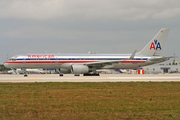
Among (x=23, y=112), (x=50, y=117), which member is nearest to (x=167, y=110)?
(x=50, y=117)

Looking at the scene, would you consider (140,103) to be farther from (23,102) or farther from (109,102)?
(23,102)

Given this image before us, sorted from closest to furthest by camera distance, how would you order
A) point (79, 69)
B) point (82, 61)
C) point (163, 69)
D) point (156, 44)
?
point (79, 69)
point (82, 61)
point (156, 44)
point (163, 69)

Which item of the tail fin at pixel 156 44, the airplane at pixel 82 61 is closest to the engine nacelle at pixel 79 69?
the airplane at pixel 82 61

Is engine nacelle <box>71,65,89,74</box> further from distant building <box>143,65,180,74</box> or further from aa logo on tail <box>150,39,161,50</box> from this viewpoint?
distant building <box>143,65,180,74</box>

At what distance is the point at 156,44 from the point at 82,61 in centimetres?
1756

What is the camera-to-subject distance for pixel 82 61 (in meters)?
49.5

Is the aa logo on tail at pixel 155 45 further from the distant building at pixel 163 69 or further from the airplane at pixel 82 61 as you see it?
the distant building at pixel 163 69

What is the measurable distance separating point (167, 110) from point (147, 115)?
1464 mm

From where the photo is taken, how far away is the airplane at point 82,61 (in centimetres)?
4775

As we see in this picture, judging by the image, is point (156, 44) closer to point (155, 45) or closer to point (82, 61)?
point (155, 45)

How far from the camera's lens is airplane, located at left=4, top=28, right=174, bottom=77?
157 feet

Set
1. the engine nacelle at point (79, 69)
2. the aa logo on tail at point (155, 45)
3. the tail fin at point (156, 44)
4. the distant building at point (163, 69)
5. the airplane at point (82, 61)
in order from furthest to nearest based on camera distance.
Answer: the distant building at point (163, 69)
the aa logo on tail at point (155, 45)
the tail fin at point (156, 44)
the airplane at point (82, 61)
the engine nacelle at point (79, 69)

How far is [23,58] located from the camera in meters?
48.0

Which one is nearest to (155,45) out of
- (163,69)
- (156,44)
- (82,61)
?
(156,44)
